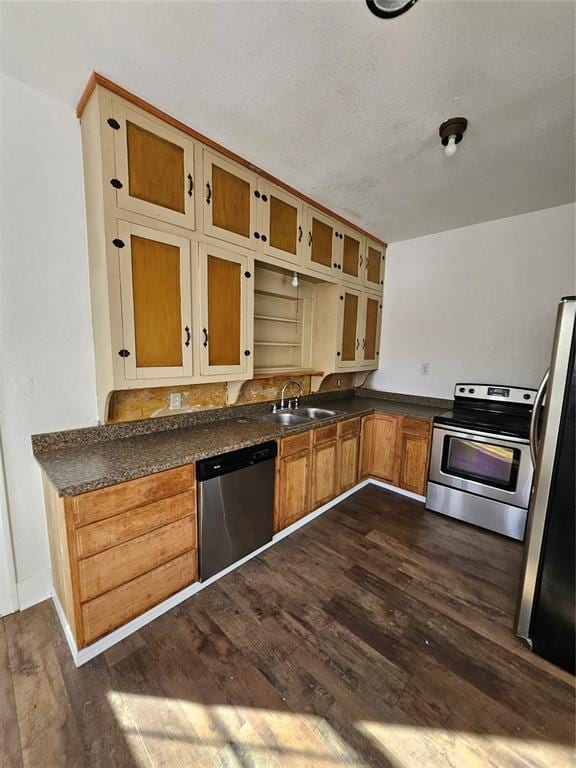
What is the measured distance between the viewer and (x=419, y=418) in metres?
2.86

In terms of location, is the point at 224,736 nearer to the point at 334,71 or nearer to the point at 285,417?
the point at 285,417

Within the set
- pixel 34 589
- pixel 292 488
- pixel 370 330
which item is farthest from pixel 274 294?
pixel 34 589

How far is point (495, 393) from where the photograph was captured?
2.80 meters

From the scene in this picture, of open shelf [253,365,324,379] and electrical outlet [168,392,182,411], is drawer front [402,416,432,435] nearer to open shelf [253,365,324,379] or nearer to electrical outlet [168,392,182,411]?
open shelf [253,365,324,379]

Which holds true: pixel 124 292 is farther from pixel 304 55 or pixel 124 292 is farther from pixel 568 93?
A: pixel 568 93

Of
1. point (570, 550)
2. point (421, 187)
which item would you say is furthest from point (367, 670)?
point (421, 187)

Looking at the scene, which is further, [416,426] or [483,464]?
[416,426]

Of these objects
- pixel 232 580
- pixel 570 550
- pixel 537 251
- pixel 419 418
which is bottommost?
pixel 232 580

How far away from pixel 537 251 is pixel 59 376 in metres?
3.80

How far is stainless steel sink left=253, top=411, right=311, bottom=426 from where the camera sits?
2.69m

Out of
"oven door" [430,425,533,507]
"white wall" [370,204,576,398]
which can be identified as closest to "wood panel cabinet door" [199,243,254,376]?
"oven door" [430,425,533,507]

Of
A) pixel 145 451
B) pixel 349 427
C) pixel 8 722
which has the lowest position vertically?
pixel 8 722

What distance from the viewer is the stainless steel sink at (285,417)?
2689 mm

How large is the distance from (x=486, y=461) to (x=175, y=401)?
2518 mm
